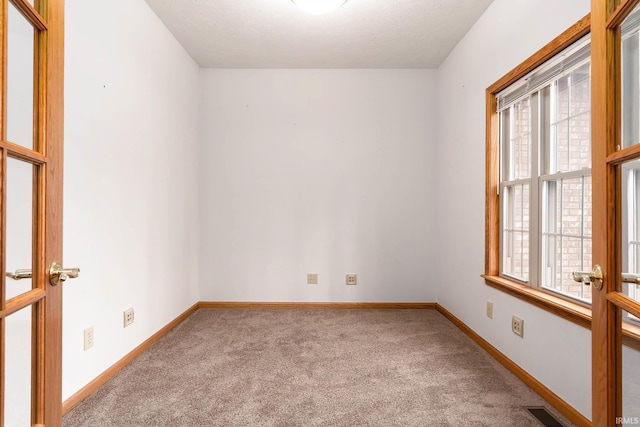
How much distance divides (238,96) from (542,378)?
3.72 m

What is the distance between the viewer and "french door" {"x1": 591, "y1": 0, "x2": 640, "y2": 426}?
2.85ft

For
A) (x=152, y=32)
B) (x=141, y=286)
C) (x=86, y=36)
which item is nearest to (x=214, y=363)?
(x=141, y=286)

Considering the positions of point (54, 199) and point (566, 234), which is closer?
point (54, 199)

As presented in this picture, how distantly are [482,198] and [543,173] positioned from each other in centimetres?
64

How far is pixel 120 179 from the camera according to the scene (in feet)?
7.66

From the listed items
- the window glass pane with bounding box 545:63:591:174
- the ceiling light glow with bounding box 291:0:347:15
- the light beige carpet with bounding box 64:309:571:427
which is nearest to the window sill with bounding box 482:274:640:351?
the light beige carpet with bounding box 64:309:571:427

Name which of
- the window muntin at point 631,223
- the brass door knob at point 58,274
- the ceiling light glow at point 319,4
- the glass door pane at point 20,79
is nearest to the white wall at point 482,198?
the window muntin at point 631,223

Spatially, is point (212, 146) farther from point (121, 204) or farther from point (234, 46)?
point (121, 204)

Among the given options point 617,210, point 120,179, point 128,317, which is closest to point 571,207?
point 617,210

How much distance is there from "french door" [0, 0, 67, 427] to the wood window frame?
2.19m

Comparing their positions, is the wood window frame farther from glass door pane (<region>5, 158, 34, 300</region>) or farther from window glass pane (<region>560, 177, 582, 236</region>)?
glass door pane (<region>5, 158, 34, 300</region>)

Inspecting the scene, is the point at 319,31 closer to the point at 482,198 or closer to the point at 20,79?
the point at 482,198

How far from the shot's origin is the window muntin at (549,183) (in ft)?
6.33

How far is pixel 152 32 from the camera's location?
9.15 feet
